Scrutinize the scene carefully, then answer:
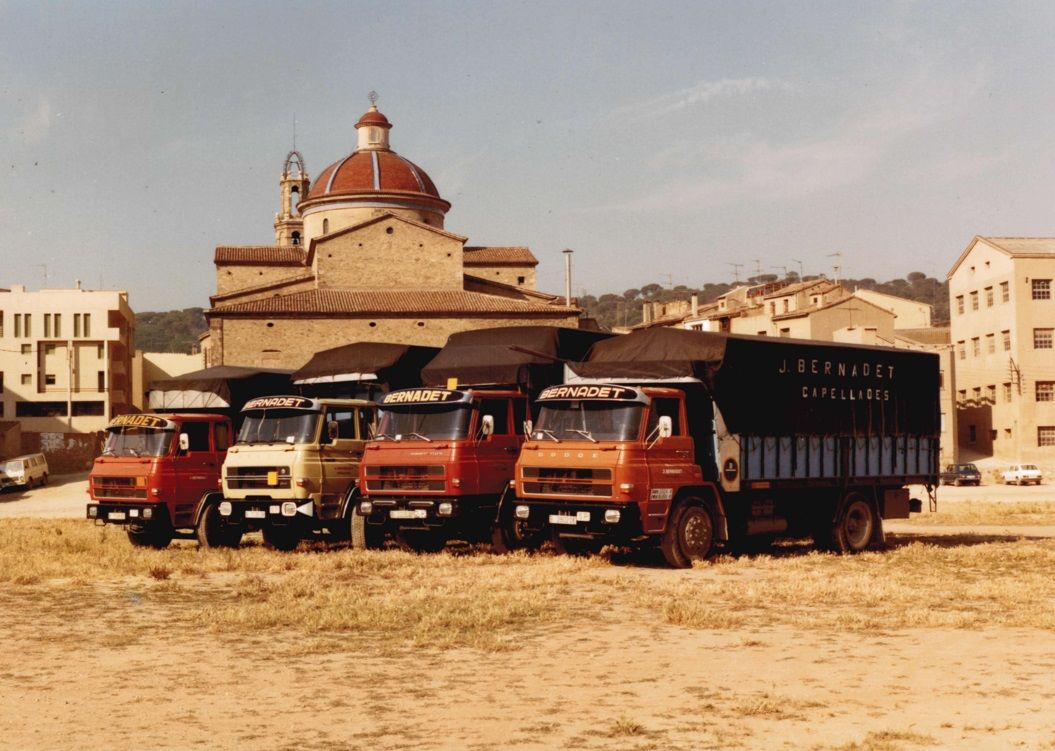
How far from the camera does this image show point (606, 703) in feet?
28.8

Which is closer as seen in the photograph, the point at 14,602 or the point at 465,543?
the point at 14,602

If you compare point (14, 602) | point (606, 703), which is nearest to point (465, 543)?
point (14, 602)

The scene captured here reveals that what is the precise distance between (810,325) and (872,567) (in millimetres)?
63699

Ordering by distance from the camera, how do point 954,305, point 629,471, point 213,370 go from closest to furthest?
point 629,471
point 213,370
point 954,305

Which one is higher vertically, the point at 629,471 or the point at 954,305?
the point at 954,305

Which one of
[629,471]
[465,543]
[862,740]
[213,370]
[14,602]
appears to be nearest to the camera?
[862,740]

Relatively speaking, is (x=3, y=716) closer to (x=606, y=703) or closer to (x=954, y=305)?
(x=606, y=703)

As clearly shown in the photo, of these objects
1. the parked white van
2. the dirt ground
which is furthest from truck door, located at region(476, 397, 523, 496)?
the parked white van

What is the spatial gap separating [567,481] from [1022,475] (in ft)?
148

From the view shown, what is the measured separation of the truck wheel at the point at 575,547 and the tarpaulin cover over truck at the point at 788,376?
8.26ft

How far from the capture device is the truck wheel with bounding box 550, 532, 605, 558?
19.3m

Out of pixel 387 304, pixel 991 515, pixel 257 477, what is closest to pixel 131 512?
pixel 257 477

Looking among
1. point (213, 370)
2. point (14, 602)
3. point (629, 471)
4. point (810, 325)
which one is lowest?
point (14, 602)

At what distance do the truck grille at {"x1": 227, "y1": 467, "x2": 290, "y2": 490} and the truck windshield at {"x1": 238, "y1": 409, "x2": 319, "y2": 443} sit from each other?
0.56 metres
